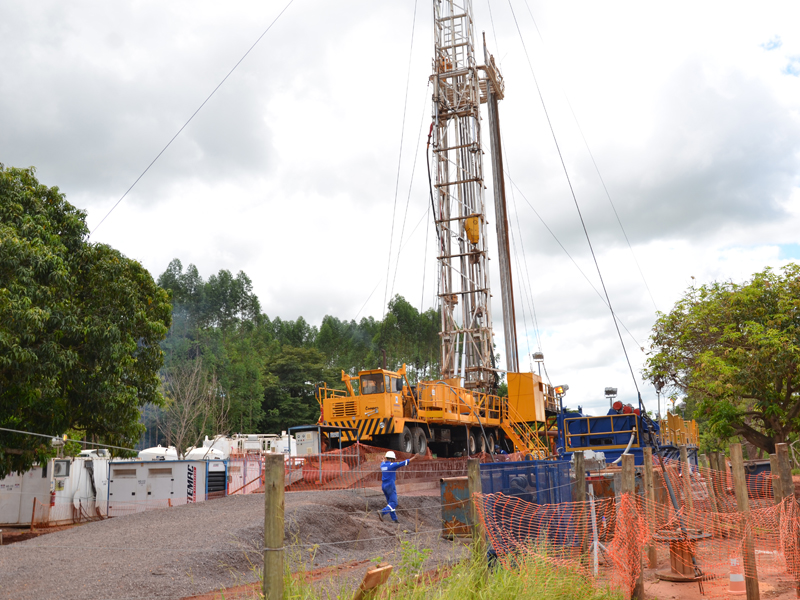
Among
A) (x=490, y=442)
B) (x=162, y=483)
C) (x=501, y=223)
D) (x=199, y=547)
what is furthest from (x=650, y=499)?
(x=501, y=223)

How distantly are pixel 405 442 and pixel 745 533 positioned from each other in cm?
1388

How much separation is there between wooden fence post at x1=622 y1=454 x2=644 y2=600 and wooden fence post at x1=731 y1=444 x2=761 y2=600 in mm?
1358

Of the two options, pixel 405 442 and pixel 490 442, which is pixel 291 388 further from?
pixel 405 442

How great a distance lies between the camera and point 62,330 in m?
16.1

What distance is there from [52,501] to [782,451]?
2138 cm

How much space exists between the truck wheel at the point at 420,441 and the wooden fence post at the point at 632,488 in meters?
13.9

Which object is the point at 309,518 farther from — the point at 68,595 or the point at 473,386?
the point at 473,386

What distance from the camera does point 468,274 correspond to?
29828mm

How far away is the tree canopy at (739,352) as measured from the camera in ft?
70.1

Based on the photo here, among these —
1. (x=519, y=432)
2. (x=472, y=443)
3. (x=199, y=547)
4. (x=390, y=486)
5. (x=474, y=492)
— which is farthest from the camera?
(x=519, y=432)

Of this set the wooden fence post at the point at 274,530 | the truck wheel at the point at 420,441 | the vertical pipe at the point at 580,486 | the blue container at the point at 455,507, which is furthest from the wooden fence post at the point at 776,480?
the truck wheel at the point at 420,441

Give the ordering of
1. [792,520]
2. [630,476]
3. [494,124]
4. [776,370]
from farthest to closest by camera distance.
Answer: [494,124], [776,370], [792,520], [630,476]

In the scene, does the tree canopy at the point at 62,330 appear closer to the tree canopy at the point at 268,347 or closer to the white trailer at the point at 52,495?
the white trailer at the point at 52,495

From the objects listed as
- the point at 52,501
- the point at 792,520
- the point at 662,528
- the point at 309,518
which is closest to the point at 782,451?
the point at 792,520
